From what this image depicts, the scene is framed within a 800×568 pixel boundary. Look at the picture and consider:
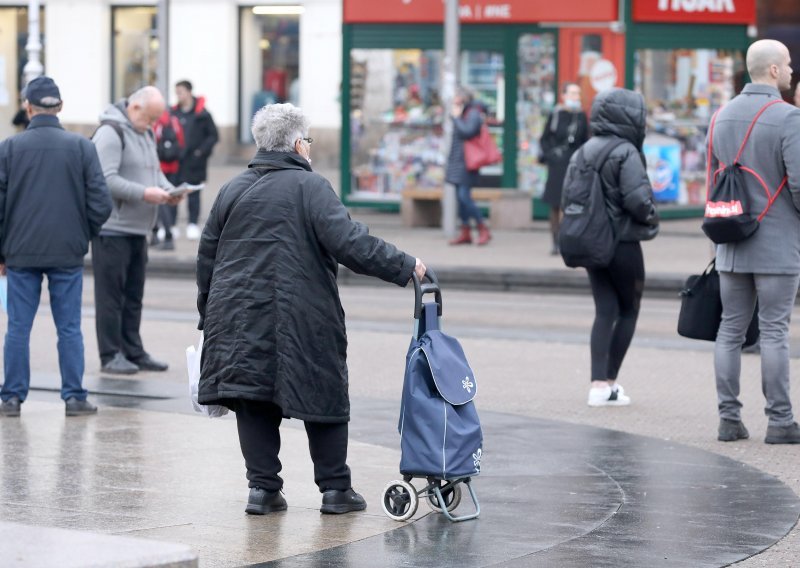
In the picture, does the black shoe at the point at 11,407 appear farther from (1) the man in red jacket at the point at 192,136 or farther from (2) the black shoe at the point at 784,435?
(1) the man in red jacket at the point at 192,136

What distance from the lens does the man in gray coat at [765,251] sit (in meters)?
8.20

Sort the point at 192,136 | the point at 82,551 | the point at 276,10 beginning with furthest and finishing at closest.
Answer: the point at 276,10 → the point at 192,136 → the point at 82,551

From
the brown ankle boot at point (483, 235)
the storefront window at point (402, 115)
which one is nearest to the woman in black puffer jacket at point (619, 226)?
the brown ankle boot at point (483, 235)

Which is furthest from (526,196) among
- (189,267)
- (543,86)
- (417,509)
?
(417,509)

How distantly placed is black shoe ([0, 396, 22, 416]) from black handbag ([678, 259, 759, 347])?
3.56 meters

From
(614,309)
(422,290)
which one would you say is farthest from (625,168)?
(422,290)

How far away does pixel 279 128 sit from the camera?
6.54 meters

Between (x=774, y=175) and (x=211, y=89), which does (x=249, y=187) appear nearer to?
(x=774, y=175)

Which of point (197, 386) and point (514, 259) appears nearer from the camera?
point (197, 386)

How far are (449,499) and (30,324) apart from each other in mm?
3400

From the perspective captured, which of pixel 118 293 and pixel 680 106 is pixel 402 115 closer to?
pixel 680 106

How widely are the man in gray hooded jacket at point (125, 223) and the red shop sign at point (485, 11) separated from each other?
11.2m

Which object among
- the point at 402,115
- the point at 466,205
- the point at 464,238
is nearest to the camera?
the point at 466,205

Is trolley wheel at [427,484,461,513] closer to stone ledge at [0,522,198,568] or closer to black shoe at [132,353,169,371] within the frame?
stone ledge at [0,522,198,568]
